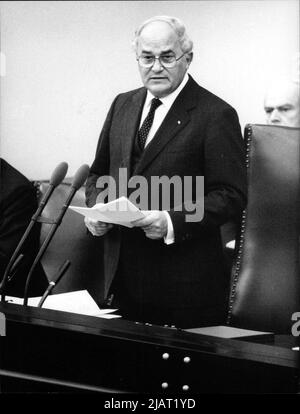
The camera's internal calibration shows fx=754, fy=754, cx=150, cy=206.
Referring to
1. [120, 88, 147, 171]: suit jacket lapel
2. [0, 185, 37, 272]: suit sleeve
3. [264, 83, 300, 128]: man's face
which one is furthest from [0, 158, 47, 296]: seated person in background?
[264, 83, 300, 128]: man's face

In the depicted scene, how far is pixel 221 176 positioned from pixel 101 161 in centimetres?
37

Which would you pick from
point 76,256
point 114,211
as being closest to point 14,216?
point 76,256

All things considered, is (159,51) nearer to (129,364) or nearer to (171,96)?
(171,96)

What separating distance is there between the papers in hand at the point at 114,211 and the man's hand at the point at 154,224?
8 cm

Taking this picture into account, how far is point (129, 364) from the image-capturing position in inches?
38.7

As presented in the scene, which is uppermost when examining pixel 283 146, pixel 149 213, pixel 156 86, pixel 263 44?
pixel 263 44

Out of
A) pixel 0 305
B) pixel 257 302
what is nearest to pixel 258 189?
pixel 257 302

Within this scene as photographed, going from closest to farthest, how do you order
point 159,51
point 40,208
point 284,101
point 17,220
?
point 40,208 → point 159,51 → point 17,220 → point 284,101

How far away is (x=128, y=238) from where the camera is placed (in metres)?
1.84

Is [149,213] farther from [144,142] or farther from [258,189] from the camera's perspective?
[258,189]

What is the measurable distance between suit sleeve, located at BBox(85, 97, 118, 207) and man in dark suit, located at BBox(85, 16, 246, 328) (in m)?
0.07

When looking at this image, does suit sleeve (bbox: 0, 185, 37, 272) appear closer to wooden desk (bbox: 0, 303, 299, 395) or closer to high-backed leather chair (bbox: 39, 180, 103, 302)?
high-backed leather chair (bbox: 39, 180, 103, 302)

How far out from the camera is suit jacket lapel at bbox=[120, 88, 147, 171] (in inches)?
72.8
